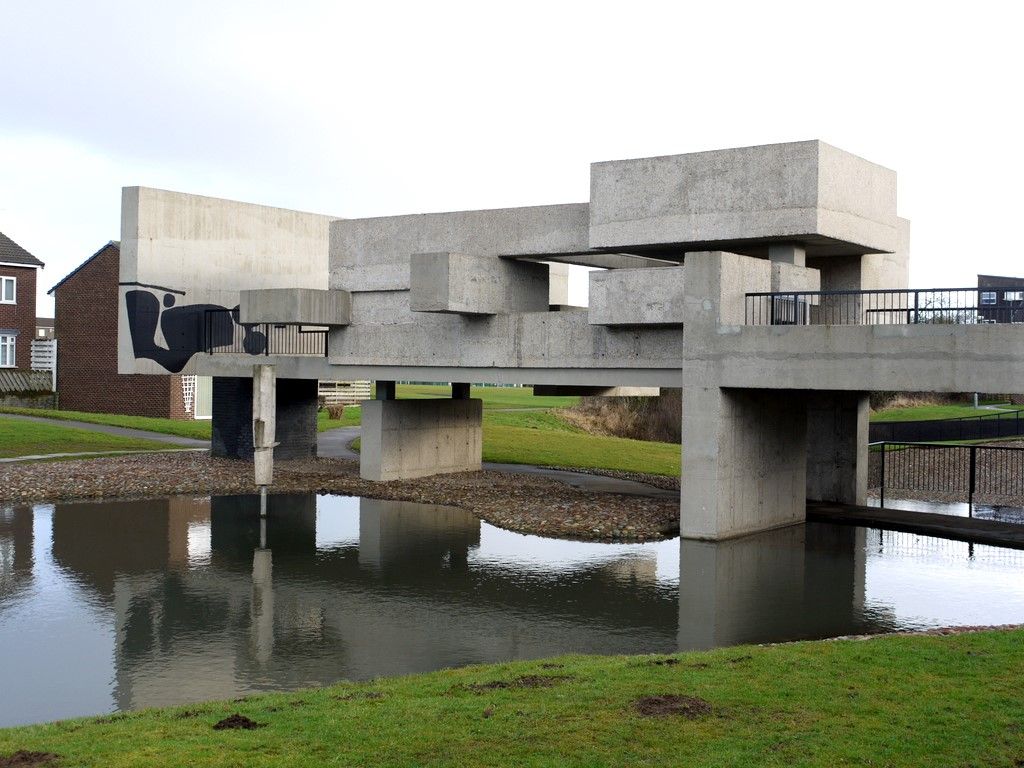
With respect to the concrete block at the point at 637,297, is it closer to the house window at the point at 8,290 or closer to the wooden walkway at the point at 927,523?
the wooden walkway at the point at 927,523

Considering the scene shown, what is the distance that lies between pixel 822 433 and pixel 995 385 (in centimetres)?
875

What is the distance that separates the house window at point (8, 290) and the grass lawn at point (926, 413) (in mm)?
43919

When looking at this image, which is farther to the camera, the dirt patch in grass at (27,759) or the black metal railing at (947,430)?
the black metal railing at (947,430)

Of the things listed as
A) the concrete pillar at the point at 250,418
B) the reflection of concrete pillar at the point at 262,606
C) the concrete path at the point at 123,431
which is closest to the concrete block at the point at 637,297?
the reflection of concrete pillar at the point at 262,606

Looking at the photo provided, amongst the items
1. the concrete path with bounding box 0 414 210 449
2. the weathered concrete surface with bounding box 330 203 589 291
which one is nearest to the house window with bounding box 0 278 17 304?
the concrete path with bounding box 0 414 210 449

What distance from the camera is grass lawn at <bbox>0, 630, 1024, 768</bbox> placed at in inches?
323

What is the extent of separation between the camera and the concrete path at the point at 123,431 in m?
39.9

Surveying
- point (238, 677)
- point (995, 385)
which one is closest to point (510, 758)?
point (238, 677)

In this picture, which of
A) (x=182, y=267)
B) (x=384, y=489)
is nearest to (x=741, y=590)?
(x=384, y=489)

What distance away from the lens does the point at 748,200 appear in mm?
21766

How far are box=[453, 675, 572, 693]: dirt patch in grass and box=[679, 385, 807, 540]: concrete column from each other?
36.3 ft

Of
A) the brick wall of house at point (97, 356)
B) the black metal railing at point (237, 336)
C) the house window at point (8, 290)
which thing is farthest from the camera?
the house window at point (8, 290)

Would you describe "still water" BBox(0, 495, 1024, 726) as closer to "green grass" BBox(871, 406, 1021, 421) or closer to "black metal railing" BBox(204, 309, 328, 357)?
"black metal railing" BBox(204, 309, 328, 357)

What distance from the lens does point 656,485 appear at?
30.2 m
